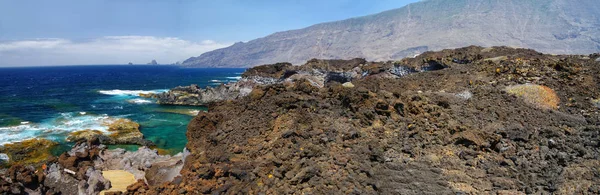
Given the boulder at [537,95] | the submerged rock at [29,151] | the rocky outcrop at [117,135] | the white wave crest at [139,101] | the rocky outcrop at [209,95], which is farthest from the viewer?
the white wave crest at [139,101]

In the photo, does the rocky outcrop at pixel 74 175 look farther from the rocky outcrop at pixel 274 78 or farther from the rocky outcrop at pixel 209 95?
the rocky outcrop at pixel 209 95

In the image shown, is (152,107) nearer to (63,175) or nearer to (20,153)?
(20,153)

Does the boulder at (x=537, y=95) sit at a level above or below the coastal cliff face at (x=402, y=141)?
above

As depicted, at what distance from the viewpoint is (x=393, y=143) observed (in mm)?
11109

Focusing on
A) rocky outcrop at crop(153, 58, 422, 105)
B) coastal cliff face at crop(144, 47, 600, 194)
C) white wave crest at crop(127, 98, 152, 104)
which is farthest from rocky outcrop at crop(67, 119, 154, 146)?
white wave crest at crop(127, 98, 152, 104)

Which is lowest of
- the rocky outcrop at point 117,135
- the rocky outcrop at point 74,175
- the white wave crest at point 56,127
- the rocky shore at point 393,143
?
the rocky outcrop at point 117,135

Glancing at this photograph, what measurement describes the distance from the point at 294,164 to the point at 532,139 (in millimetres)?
8840

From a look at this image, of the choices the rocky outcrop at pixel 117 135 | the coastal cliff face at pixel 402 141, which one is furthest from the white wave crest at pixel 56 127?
the coastal cliff face at pixel 402 141

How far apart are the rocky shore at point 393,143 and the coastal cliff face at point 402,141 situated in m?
0.04

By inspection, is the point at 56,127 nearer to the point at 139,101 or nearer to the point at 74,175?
the point at 74,175

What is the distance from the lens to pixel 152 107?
167 feet

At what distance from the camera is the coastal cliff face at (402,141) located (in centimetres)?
903

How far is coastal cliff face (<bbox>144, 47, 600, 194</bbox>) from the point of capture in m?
9.03

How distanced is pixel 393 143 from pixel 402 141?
0.39 meters
